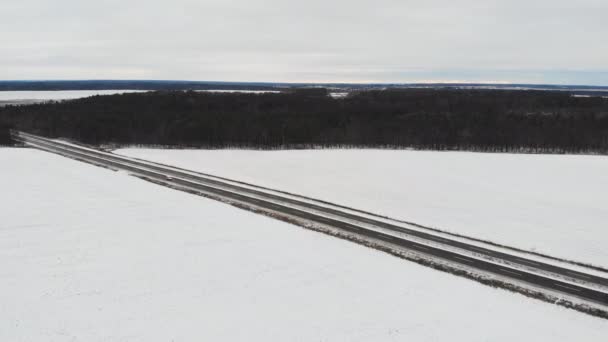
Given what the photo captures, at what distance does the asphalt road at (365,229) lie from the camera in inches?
965

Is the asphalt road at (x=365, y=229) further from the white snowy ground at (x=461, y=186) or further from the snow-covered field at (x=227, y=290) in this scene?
the white snowy ground at (x=461, y=186)

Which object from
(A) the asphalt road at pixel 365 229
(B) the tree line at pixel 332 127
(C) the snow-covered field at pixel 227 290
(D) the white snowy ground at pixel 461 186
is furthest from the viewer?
(B) the tree line at pixel 332 127

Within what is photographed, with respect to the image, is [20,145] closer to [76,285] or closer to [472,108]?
[76,285]

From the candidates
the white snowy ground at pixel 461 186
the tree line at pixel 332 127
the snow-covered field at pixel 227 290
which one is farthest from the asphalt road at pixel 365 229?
the tree line at pixel 332 127

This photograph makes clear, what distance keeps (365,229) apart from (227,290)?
45.6 feet

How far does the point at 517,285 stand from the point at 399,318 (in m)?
8.12

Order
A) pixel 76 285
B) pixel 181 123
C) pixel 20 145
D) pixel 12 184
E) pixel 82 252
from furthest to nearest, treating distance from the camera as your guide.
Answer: pixel 181 123, pixel 20 145, pixel 12 184, pixel 82 252, pixel 76 285

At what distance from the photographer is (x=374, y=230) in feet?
110

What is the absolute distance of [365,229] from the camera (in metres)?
33.6

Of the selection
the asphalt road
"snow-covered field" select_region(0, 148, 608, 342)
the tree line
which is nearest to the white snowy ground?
the asphalt road

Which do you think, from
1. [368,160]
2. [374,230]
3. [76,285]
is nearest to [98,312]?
[76,285]

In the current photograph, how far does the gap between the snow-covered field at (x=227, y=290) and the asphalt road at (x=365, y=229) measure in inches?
111

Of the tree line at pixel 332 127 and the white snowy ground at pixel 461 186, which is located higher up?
the tree line at pixel 332 127

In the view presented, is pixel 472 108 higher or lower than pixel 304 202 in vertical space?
higher
